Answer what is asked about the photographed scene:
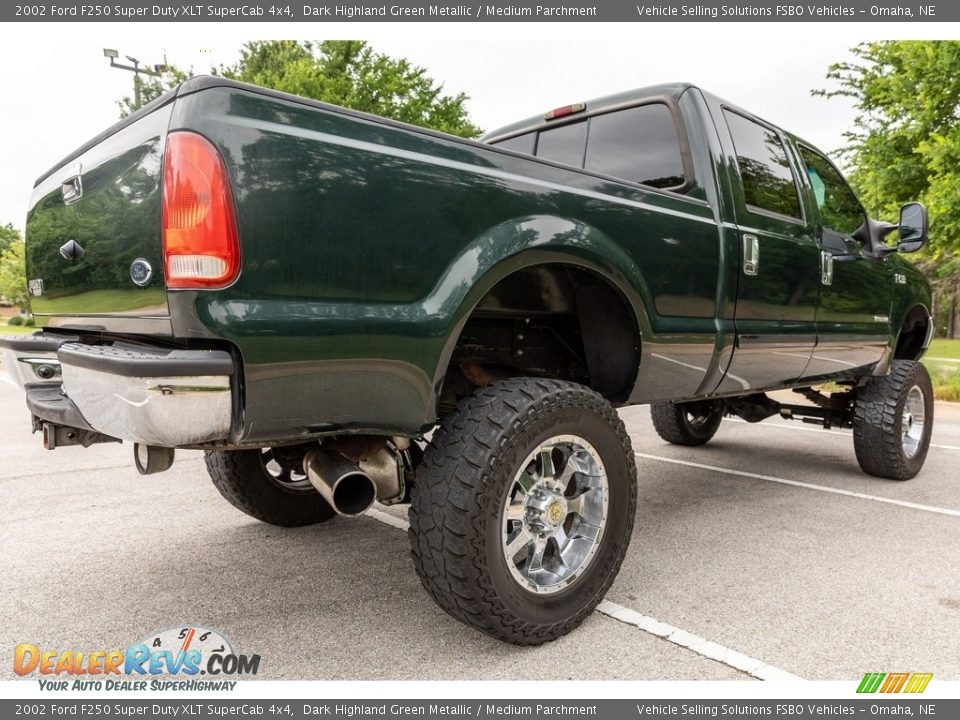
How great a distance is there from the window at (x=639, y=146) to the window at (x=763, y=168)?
366 millimetres

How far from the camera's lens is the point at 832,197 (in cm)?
432

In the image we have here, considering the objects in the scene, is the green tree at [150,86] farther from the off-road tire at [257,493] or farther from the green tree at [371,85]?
the off-road tire at [257,493]

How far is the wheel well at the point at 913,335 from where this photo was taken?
5.15 meters

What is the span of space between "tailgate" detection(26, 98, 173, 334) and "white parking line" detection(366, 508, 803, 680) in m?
1.91

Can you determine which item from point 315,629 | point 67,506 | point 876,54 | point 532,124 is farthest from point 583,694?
point 876,54

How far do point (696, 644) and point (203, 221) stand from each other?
2078 millimetres

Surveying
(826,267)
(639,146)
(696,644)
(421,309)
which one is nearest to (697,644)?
(696,644)

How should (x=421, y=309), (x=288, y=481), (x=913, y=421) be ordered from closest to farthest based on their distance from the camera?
1. (x=421, y=309)
2. (x=288, y=481)
3. (x=913, y=421)

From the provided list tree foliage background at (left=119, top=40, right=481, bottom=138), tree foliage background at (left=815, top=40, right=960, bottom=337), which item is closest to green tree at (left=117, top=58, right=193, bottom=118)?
tree foliage background at (left=119, top=40, right=481, bottom=138)

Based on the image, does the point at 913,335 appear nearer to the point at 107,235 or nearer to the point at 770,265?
the point at 770,265

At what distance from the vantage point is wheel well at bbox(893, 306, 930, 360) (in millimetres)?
5148

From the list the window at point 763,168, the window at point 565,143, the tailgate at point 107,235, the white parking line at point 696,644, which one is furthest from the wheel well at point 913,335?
the tailgate at point 107,235

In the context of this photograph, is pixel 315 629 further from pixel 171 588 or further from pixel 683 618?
pixel 683 618

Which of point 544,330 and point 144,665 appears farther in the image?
point 544,330
